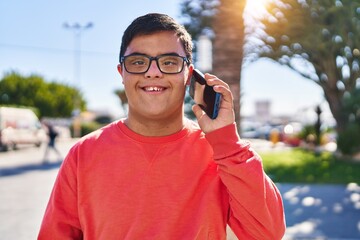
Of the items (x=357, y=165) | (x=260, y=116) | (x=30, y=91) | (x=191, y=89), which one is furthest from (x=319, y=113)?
(x=260, y=116)

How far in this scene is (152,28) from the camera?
196 centimetres

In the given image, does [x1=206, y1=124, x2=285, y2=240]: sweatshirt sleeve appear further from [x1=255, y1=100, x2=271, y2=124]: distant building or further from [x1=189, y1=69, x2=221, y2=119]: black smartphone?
[x1=255, y1=100, x2=271, y2=124]: distant building

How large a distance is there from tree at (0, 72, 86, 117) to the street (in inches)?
2020

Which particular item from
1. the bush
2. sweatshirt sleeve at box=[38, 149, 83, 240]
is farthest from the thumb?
the bush

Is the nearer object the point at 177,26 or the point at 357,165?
the point at 177,26

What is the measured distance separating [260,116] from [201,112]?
93521 millimetres

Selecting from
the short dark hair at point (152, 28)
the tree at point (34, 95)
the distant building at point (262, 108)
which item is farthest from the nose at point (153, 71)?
the distant building at point (262, 108)

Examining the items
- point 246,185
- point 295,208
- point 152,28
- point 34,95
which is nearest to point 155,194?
point 246,185

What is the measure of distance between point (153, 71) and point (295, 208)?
788 centimetres

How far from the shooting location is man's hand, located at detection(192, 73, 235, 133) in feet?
5.98

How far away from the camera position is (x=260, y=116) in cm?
9425

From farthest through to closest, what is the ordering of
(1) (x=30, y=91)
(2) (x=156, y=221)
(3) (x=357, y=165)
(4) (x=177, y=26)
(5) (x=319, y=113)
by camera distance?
(1) (x=30, y=91)
(5) (x=319, y=113)
(3) (x=357, y=165)
(4) (x=177, y=26)
(2) (x=156, y=221)

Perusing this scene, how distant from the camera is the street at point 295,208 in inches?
290

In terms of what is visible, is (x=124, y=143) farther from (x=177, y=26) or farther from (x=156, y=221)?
(x=177, y=26)
